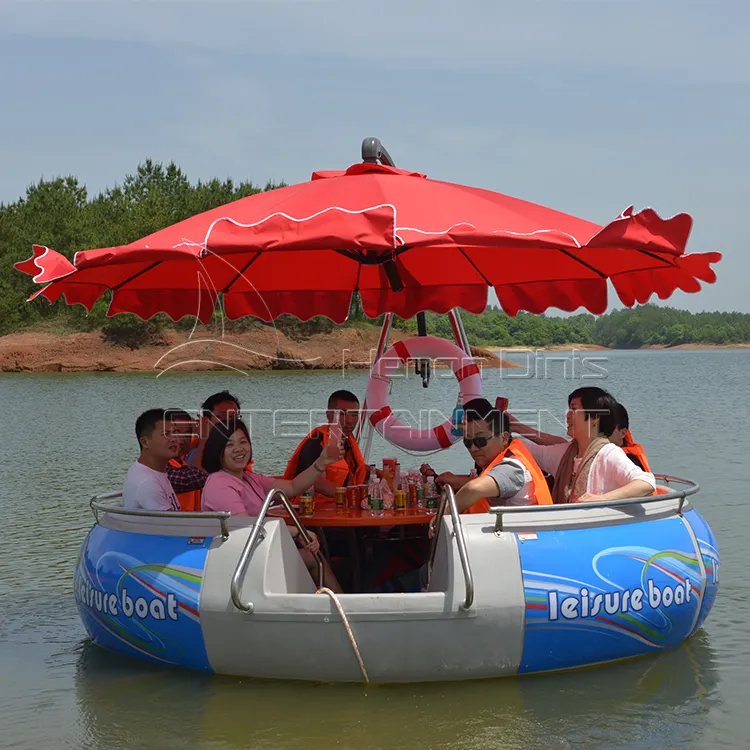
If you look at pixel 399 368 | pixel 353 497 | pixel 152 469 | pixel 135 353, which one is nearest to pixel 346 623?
pixel 353 497

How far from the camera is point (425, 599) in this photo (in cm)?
536

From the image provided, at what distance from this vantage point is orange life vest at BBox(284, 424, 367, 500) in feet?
24.4

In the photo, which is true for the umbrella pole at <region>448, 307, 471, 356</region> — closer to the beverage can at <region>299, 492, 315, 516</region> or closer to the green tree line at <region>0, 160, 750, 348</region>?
the beverage can at <region>299, 492, 315, 516</region>

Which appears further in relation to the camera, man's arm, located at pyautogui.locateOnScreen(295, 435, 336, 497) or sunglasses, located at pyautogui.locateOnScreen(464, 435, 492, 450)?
man's arm, located at pyautogui.locateOnScreen(295, 435, 336, 497)

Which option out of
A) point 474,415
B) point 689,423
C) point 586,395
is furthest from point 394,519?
point 689,423

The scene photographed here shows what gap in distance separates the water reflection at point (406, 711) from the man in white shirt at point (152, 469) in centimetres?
96

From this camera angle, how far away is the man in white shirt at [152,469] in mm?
6258

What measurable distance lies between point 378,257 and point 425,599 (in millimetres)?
2894

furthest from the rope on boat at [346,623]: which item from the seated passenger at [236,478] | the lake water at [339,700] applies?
the seated passenger at [236,478]

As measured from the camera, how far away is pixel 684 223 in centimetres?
550

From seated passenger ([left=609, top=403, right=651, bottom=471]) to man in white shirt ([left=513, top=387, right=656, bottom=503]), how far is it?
4.8 inches

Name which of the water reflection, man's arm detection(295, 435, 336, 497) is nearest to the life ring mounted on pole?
man's arm detection(295, 435, 336, 497)

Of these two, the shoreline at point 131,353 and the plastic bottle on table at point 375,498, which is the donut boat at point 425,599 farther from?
the shoreline at point 131,353

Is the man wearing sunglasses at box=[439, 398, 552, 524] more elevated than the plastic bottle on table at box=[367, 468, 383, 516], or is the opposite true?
the man wearing sunglasses at box=[439, 398, 552, 524]
